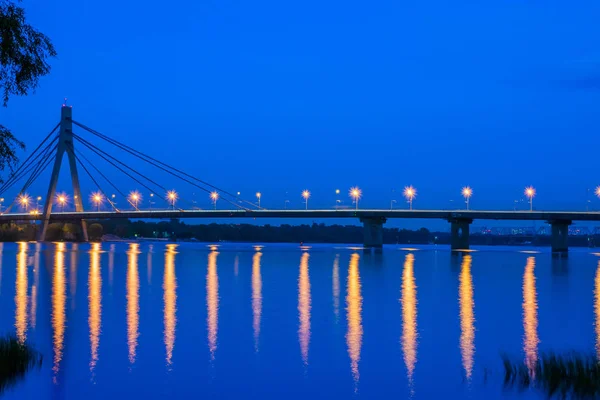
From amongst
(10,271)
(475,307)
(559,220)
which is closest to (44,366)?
(475,307)

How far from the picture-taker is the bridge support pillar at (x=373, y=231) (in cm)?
12669

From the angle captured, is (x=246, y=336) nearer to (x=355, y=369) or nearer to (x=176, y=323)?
(x=176, y=323)

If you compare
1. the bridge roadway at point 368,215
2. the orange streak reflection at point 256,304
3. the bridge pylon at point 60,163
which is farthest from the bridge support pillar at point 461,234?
the orange streak reflection at point 256,304

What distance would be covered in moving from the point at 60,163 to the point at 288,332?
3791 inches

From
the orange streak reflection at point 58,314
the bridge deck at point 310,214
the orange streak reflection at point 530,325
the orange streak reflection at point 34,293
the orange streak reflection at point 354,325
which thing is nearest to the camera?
the orange streak reflection at point 58,314

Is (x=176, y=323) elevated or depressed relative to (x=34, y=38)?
depressed

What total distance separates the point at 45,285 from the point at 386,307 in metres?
20.5

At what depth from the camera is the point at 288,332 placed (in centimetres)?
2805

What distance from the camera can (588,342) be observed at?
26.2 meters

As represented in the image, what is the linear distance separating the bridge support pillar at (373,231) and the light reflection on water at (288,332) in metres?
72.4

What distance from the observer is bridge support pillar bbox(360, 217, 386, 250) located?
4988 inches

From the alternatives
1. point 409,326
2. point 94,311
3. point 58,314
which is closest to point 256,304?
point 94,311

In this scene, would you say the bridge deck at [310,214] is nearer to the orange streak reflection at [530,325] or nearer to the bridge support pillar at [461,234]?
the bridge support pillar at [461,234]

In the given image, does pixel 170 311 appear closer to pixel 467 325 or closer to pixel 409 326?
pixel 409 326
